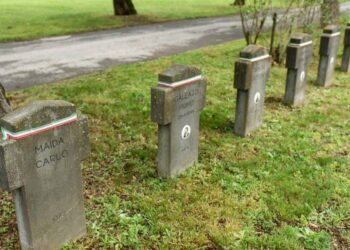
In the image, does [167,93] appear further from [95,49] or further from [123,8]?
[123,8]

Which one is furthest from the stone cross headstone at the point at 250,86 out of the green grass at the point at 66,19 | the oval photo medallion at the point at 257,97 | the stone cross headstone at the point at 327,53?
the green grass at the point at 66,19

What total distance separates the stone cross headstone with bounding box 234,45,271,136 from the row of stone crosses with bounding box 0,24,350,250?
0.95m

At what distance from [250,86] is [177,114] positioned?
5.06 ft

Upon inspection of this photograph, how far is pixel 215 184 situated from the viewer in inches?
177

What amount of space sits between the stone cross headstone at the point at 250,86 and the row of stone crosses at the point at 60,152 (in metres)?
0.95

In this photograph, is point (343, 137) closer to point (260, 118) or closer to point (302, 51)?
point (260, 118)

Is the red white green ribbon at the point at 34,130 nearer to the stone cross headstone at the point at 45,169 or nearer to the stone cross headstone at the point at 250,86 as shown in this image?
the stone cross headstone at the point at 45,169

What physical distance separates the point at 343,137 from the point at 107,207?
11.6 ft

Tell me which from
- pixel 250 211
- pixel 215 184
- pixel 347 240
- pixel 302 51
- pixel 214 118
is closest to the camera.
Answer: pixel 347 240

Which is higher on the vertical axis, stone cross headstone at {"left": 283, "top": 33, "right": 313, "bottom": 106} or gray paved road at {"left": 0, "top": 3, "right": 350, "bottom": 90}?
stone cross headstone at {"left": 283, "top": 33, "right": 313, "bottom": 106}

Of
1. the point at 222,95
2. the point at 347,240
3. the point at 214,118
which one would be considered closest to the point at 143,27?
the point at 222,95

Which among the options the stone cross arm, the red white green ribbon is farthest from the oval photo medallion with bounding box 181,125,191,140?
the red white green ribbon

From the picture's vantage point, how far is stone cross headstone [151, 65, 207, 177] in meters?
4.27

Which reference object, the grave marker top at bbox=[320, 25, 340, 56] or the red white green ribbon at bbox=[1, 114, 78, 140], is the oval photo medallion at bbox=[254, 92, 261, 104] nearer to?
the grave marker top at bbox=[320, 25, 340, 56]
